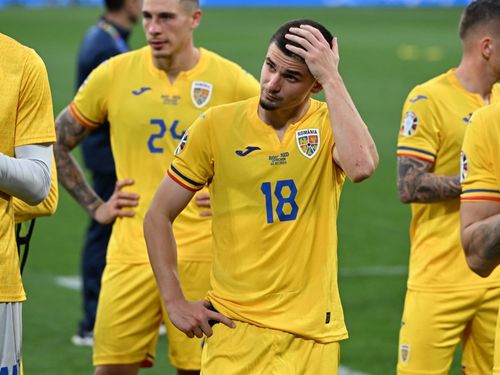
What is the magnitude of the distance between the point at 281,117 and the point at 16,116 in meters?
1.22

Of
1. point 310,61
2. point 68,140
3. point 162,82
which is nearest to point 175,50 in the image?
point 162,82

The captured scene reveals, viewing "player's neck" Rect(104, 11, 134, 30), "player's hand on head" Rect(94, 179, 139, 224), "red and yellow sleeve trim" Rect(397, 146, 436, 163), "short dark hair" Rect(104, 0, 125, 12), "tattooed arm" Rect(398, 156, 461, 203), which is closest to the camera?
"tattooed arm" Rect(398, 156, 461, 203)

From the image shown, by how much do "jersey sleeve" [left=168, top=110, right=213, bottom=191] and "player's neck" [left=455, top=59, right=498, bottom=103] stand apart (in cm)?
186

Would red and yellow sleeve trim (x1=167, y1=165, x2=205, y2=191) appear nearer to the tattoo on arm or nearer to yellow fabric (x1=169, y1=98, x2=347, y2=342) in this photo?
yellow fabric (x1=169, y1=98, x2=347, y2=342)

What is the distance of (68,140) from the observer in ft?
24.0

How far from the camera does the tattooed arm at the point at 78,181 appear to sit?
7.03 meters

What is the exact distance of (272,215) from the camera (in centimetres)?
535

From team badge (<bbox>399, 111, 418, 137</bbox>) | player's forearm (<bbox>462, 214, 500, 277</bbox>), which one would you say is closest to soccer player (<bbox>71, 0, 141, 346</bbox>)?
team badge (<bbox>399, 111, 418, 137</bbox>)

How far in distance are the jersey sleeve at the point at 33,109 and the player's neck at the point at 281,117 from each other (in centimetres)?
105

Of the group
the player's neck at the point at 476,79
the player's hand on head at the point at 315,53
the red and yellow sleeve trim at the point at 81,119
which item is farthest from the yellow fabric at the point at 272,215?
the red and yellow sleeve trim at the point at 81,119

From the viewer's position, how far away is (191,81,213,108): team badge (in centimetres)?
700

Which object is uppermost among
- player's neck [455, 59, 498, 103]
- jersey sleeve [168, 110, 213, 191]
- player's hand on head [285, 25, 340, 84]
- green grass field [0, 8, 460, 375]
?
player's hand on head [285, 25, 340, 84]

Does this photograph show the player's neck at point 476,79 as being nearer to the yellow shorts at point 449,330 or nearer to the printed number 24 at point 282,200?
the yellow shorts at point 449,330

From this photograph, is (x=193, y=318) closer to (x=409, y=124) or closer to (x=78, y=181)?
(x=409, y=124)
